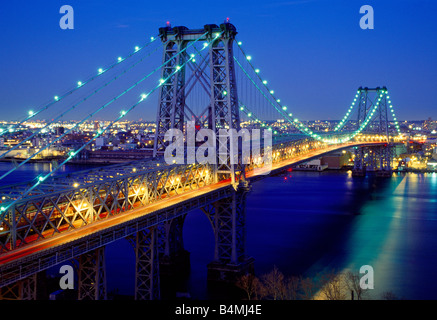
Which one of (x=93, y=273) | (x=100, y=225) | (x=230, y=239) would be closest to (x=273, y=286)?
(x=230, y=239)

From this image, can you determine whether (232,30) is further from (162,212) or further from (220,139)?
(162,212)

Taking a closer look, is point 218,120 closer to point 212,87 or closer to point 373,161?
point 212,87

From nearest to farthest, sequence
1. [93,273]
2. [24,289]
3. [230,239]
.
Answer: [24,289] < [93,273] < [230,239]

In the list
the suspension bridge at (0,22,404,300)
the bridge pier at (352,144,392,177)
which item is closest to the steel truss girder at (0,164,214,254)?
the suspension bridge at (0,22,404,300)

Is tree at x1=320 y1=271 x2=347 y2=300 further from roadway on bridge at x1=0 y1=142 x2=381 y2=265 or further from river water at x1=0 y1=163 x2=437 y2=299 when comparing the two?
roadway on bridge at x1=0 y1=142 x2=381 y2=265

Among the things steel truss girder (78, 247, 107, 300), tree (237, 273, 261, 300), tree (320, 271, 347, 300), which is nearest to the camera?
steel truss girder (78, 247, 107, 300)

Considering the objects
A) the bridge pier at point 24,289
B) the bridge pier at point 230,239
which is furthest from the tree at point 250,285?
the bridge pier at point 24,289
